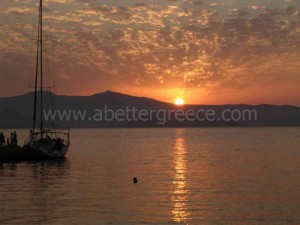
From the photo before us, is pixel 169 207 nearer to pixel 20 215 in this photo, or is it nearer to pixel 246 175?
pixel 20 215

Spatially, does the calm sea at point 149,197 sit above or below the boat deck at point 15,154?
below

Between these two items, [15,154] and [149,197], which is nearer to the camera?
[149,197]

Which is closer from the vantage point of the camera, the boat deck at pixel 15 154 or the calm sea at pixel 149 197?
the calm sea at pixel 149 197

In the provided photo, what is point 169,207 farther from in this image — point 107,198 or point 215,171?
point 215,171

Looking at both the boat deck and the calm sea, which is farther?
the boat deck

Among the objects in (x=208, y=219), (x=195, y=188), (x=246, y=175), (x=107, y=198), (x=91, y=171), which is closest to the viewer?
(x=208, y=219)

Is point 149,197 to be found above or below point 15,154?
below

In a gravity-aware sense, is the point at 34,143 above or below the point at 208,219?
above

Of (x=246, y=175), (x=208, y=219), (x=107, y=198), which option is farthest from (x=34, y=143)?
(x=208, y=219)

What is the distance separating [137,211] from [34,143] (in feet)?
140

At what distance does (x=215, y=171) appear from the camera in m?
60.7

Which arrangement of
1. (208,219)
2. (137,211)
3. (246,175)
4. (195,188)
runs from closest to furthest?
(208,219)
(137,211)
(195,188)
(246,175)

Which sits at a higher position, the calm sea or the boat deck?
the boat deck

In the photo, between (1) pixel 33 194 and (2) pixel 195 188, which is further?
(2) pixel 195 188
